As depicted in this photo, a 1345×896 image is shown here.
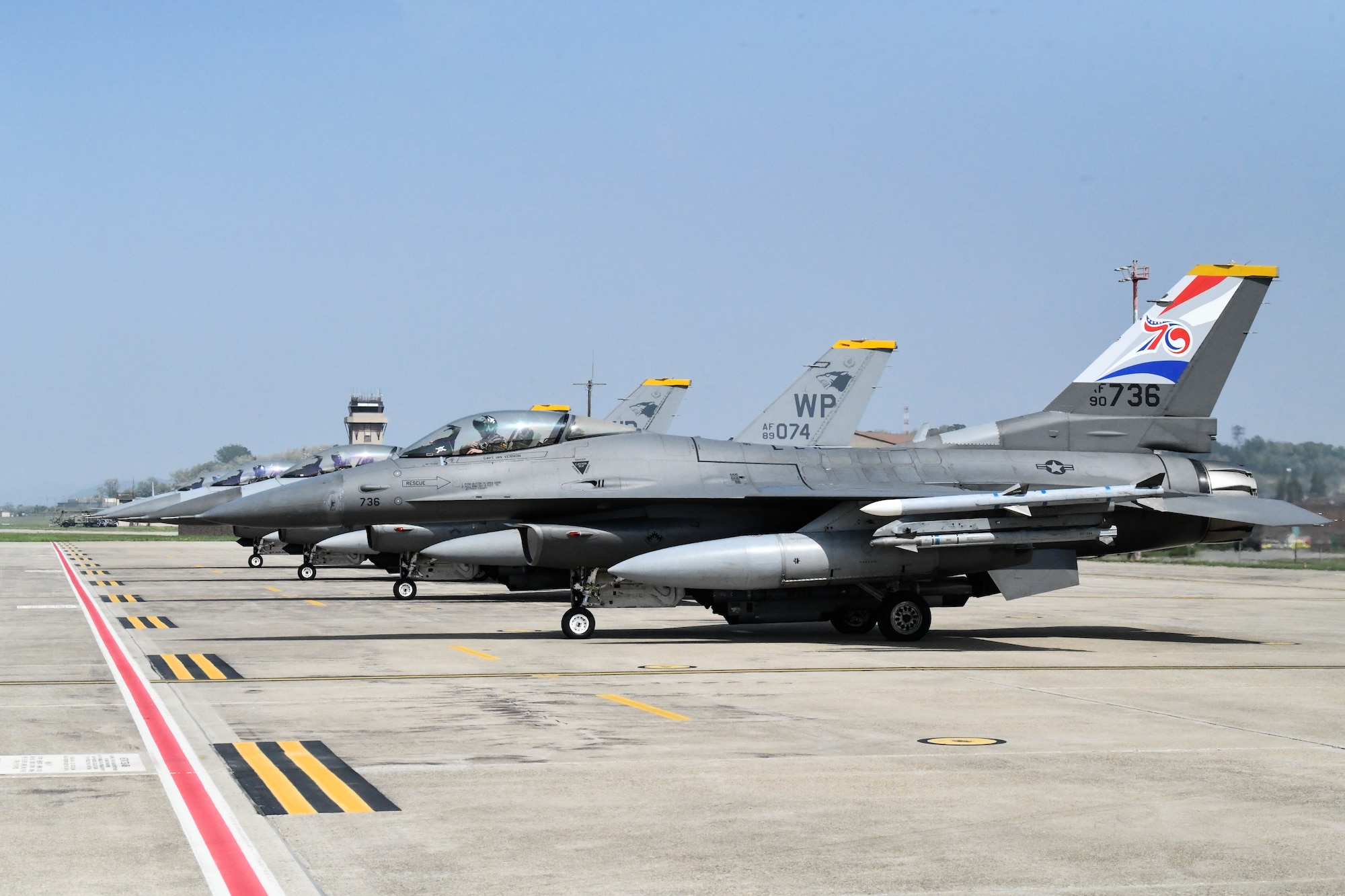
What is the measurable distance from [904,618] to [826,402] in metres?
13.7

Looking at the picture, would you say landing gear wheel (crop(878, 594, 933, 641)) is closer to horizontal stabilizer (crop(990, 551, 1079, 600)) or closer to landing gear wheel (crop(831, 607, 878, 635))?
landing gear wheel (crop(831, 607, 878, 635))

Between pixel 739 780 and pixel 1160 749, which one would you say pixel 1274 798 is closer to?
pixel 1160 749

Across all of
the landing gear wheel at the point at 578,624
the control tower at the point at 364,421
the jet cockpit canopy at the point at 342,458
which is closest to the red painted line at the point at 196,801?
the landing gear wheel at the point at 578,624

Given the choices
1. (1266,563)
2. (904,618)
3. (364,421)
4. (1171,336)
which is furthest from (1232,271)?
(364,421)

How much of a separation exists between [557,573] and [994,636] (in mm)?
6854

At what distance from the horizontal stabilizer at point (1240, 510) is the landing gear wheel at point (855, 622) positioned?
4198 mm

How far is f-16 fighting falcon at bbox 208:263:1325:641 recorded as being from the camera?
18.4 meters

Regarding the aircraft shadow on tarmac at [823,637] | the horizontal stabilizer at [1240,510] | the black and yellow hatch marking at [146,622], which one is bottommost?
the aircraft shadow on tarmac at [823,637]

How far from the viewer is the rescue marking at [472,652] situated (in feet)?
54.6

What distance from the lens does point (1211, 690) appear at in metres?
13.7

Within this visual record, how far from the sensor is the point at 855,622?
20.2 m

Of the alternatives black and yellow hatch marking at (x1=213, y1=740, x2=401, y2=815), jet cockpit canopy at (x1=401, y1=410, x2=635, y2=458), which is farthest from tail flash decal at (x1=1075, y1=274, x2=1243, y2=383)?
black and yellow hatch marking at (x1=213, y1=740, x2=401, y2=815)

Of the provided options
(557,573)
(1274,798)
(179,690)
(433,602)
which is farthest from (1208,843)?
(433,602)

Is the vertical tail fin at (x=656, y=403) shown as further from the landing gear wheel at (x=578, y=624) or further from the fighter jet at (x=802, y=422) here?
the landing gear wheel at (x=578, y=624)
